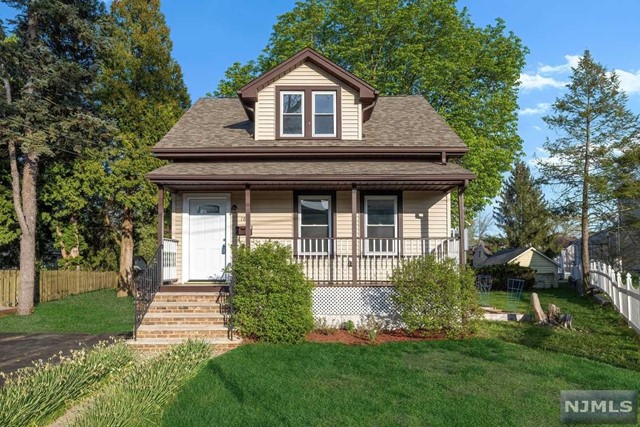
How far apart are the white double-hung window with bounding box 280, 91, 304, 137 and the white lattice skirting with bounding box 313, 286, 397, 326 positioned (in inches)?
190

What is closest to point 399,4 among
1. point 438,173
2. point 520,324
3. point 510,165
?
point 510,165

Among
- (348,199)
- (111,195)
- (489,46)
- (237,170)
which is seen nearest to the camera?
(237,170)

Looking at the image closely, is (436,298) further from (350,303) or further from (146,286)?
(146,286)

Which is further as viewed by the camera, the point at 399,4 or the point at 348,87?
the point at 399,4

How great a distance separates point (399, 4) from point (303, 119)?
45.6ft

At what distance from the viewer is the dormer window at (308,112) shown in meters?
13.2

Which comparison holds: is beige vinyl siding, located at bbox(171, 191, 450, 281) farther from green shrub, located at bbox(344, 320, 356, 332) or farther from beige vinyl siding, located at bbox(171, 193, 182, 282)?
green shrub, located at bbox(344, 320, 356, 332)

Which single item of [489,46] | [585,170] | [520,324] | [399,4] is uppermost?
[399,4]

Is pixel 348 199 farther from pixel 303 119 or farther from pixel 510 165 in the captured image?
pixel 510 165

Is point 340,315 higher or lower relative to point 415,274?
lower

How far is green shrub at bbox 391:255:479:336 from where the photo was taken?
9742 millimetres

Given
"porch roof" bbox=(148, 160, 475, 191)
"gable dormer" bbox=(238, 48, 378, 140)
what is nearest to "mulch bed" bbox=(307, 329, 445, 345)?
"porch roof" bbox=(148, 160, 475, 191)

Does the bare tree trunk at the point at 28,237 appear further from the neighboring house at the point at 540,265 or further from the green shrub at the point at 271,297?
the neighboring house at the point at 540,265

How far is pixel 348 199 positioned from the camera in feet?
42.0
